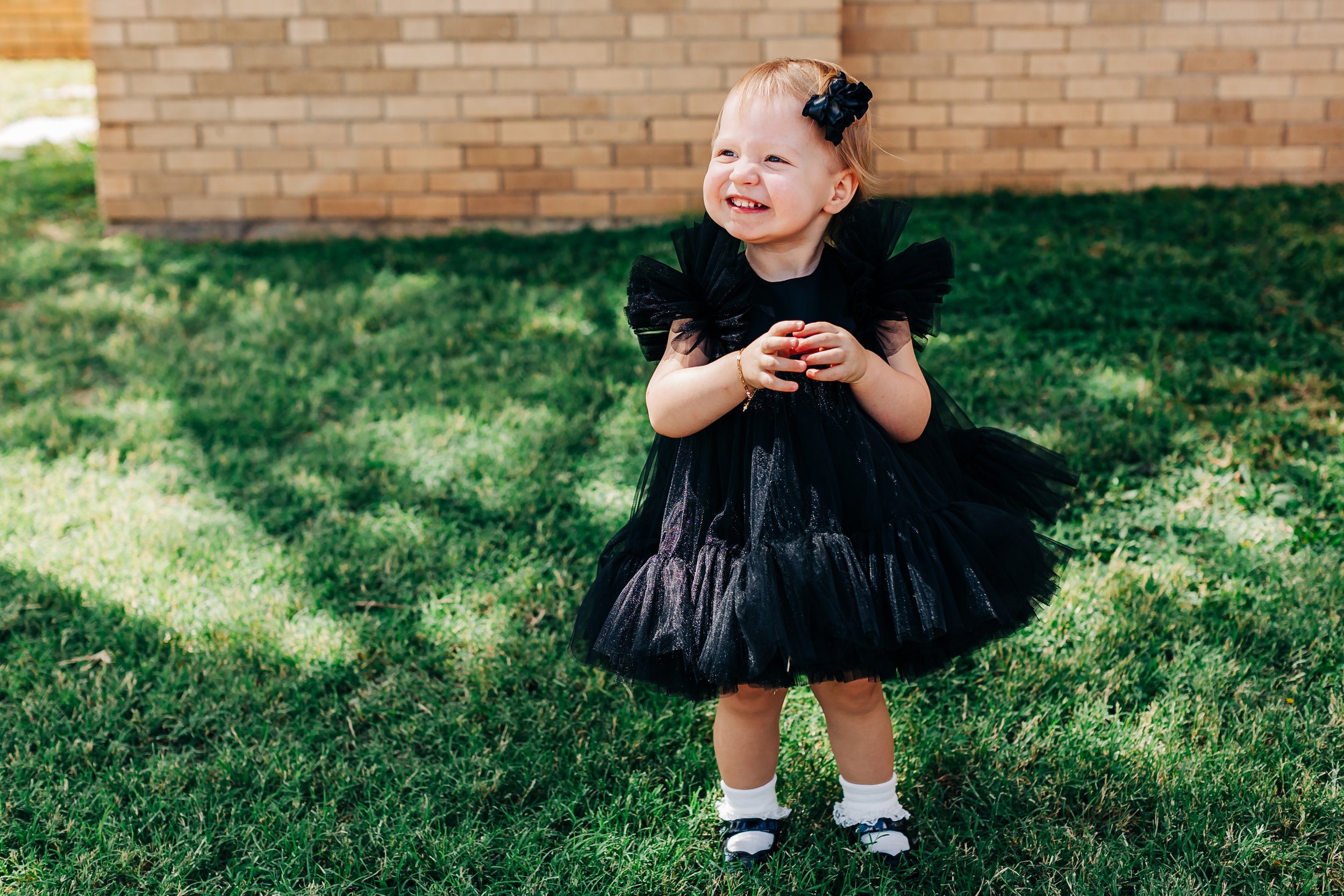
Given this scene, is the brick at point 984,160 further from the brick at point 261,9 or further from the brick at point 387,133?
the brick at point 261,9

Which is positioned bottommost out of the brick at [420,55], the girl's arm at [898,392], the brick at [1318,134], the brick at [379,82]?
the girl's arm at [898,392]

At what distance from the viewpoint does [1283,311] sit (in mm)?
4012

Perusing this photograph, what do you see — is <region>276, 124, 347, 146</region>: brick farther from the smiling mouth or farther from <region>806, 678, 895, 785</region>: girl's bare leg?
<region>806, 678, 895, 785</region>: girl's bare leg

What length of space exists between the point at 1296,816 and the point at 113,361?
4.12 metres

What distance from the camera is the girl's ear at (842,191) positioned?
1.74m

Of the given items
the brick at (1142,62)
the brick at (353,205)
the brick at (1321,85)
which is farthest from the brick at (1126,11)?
the brick at (353,205)

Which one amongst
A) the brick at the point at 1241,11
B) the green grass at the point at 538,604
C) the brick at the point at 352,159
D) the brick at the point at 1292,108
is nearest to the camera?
the green grass at the point at 538,604

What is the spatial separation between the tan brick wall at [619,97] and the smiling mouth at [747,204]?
4022 mm

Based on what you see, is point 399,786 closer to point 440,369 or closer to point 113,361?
point 440,369

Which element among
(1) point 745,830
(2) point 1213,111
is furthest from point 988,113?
(1) point 745,830

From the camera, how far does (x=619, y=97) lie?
5.55 metres

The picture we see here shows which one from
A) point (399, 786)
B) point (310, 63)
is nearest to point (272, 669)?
point (399, 786)

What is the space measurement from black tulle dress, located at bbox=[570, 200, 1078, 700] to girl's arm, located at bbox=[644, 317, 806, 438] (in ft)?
0.15

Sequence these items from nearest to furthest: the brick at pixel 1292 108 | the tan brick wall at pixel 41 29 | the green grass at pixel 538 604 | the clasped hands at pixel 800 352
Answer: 1. the clasped hands at pixel 800 352
2. the green grass at pixel 538 604
3. the brick at pixel 1292 108
4. the tan brick wall at pixel 41 29
